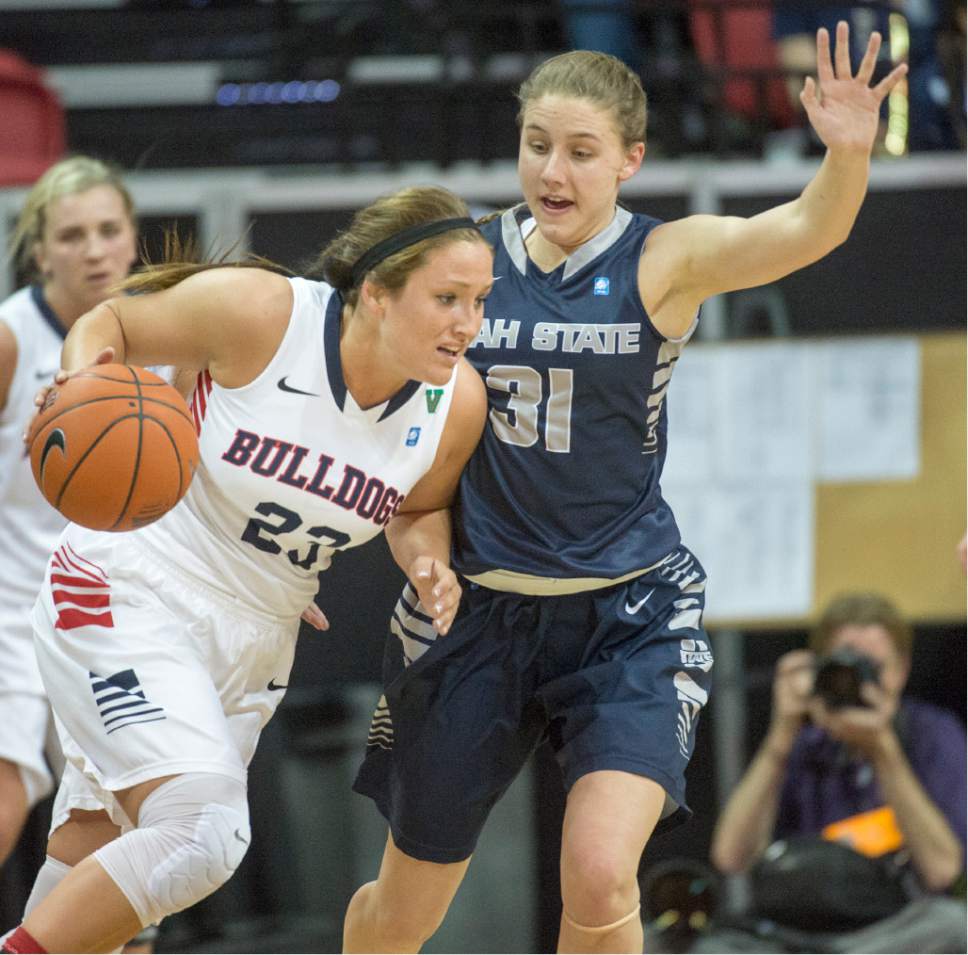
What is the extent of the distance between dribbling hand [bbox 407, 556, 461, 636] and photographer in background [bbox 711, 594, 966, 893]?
225cm

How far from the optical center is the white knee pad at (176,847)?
2.89 m

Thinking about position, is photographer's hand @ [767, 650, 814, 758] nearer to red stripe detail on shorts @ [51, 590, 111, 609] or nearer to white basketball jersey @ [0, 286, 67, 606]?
white basketball jersey @ [0, 286, 67, 606]

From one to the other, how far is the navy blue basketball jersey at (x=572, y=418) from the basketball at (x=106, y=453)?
0.67 m

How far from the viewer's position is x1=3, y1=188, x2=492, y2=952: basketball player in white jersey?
9.68 feet

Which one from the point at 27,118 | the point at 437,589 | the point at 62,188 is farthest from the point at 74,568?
the point at 27,118

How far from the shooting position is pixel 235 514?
3.18 metres

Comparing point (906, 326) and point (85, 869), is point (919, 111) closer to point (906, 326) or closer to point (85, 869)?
point (906, 326)

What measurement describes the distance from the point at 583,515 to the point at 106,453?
957 mm

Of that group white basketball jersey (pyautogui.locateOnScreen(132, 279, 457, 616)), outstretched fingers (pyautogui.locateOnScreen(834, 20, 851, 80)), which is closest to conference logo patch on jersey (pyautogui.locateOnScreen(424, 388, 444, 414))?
white basketball jersey (pyautogui.locateOnScreen(132, 279, 457, 616))

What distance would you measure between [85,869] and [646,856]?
109 inches

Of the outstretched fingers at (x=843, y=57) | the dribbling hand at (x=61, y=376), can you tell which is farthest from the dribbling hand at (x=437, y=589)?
the outstretched fingers at (x=843, y=57)

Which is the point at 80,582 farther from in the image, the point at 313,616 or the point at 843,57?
the point at 843,57

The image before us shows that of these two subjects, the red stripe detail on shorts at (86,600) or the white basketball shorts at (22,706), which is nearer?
the red stripe detail on shorts at (86,600)

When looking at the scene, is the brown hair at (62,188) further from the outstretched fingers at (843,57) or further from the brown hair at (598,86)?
the outstretched fingers at (843,57)
